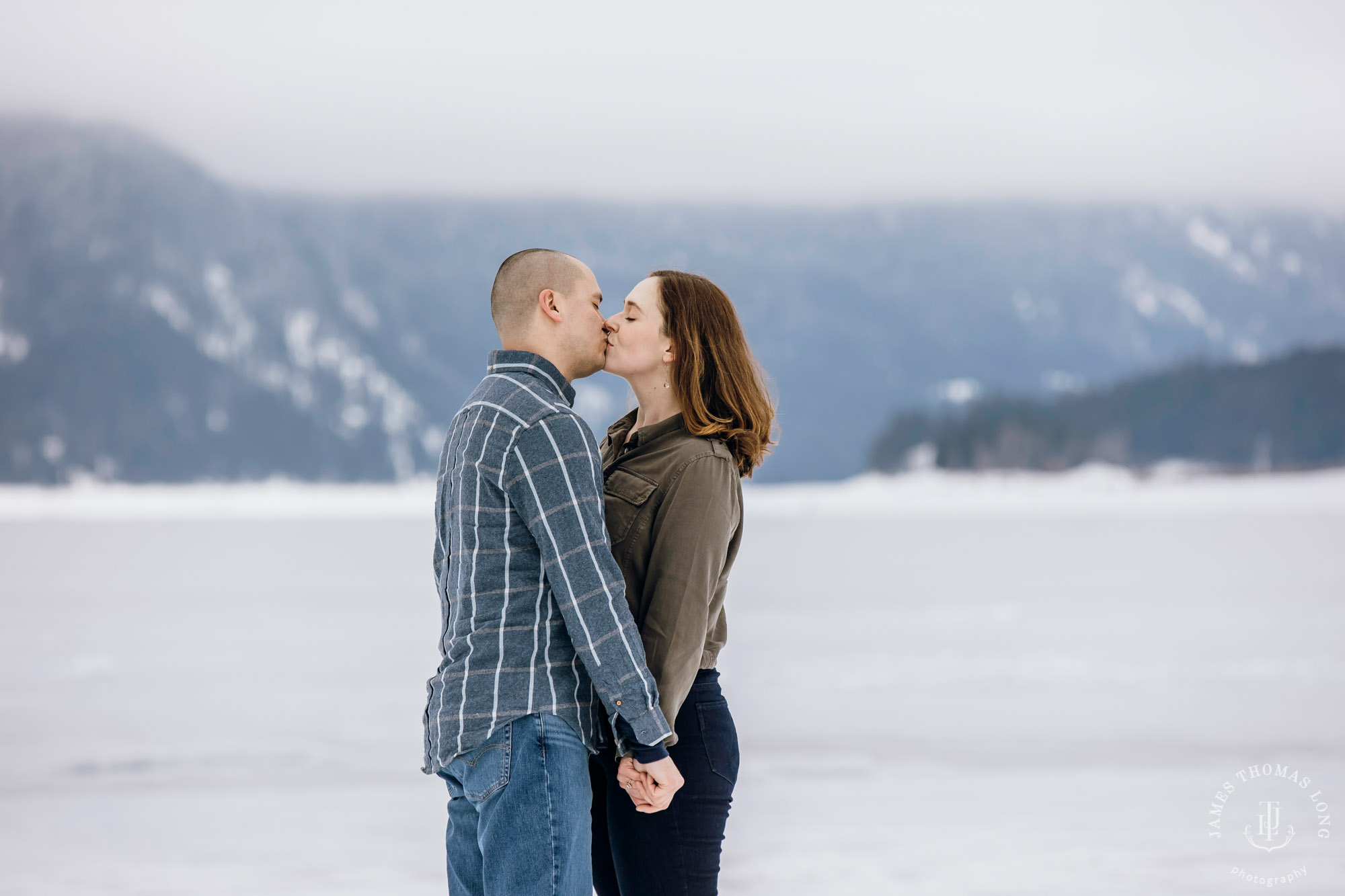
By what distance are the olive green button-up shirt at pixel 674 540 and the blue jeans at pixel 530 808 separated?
0.64 ft

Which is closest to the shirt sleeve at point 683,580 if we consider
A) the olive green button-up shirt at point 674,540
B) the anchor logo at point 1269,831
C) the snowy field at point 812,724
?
the olive green button-up shirt at point 674,540

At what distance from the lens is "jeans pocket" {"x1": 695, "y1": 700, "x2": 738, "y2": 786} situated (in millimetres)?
2115

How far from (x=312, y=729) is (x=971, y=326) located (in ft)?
355

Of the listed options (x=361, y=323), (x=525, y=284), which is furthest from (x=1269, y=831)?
(x=361, y=323)

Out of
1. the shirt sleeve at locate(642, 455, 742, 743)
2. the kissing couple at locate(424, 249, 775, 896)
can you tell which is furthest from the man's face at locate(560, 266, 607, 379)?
the shirt sleeve at locate(642, 455, 742, 743)

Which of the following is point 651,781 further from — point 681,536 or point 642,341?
point 642,341

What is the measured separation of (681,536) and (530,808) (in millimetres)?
484

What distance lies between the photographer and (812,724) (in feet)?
20.9

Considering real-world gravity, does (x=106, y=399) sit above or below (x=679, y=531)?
above

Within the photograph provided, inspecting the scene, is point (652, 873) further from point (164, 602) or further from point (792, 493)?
point (792, 493)

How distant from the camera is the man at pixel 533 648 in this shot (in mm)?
1902

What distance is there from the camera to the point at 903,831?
441cm

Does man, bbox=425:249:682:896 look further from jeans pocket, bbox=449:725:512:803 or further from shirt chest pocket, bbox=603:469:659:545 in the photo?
shirt chest pocket, bbox=603:469:659:545

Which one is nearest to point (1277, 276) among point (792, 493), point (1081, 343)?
point (1081, 343)
